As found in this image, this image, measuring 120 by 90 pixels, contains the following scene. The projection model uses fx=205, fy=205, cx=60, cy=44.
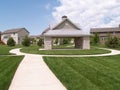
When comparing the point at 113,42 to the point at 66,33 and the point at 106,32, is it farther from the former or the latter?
the point at 106,32

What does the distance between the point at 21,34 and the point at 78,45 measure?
4057 cm

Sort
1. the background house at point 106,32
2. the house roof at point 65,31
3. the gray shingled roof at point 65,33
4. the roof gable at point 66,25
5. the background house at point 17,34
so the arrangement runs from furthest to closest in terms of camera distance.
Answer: the background house at point 17,34 < the background house at point 106,32 < the roof gable at point 66,25 < the house roof at point 65,31 < the gray shingled roof at point 65,33

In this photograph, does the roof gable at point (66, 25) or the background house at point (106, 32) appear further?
the background house at point (106, 32)

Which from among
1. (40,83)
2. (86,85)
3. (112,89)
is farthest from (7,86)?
(112,89)

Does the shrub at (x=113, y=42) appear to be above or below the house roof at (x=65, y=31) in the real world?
below

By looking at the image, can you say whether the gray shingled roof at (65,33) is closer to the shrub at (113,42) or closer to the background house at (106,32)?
the shrub at (113,42)

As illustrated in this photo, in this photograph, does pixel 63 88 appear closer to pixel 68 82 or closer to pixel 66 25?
pixel 68 82

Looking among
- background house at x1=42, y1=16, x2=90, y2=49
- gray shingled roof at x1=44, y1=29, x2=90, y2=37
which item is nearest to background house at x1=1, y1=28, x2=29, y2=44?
background house at x1=42, y1=16, x2=90, y2=49

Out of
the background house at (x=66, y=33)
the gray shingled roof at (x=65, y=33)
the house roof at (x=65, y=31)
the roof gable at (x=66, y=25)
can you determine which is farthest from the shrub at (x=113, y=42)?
the roof gable at (x=66, y=25)

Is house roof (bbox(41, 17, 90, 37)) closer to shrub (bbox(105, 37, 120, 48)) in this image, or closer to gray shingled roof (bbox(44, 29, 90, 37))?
gray shingled roof (bbox(44, 29, 90, 37))

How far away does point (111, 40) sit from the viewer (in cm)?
4628

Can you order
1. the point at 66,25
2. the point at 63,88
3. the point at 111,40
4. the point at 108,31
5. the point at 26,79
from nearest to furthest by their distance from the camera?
the point at 63,88 < the point at 26,79 < the point at 66,25 < the point at 111,40 < the point at 108,31

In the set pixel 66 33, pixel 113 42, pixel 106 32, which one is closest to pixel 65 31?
pixel 66 33

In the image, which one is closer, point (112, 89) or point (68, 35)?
point (112, 89)
